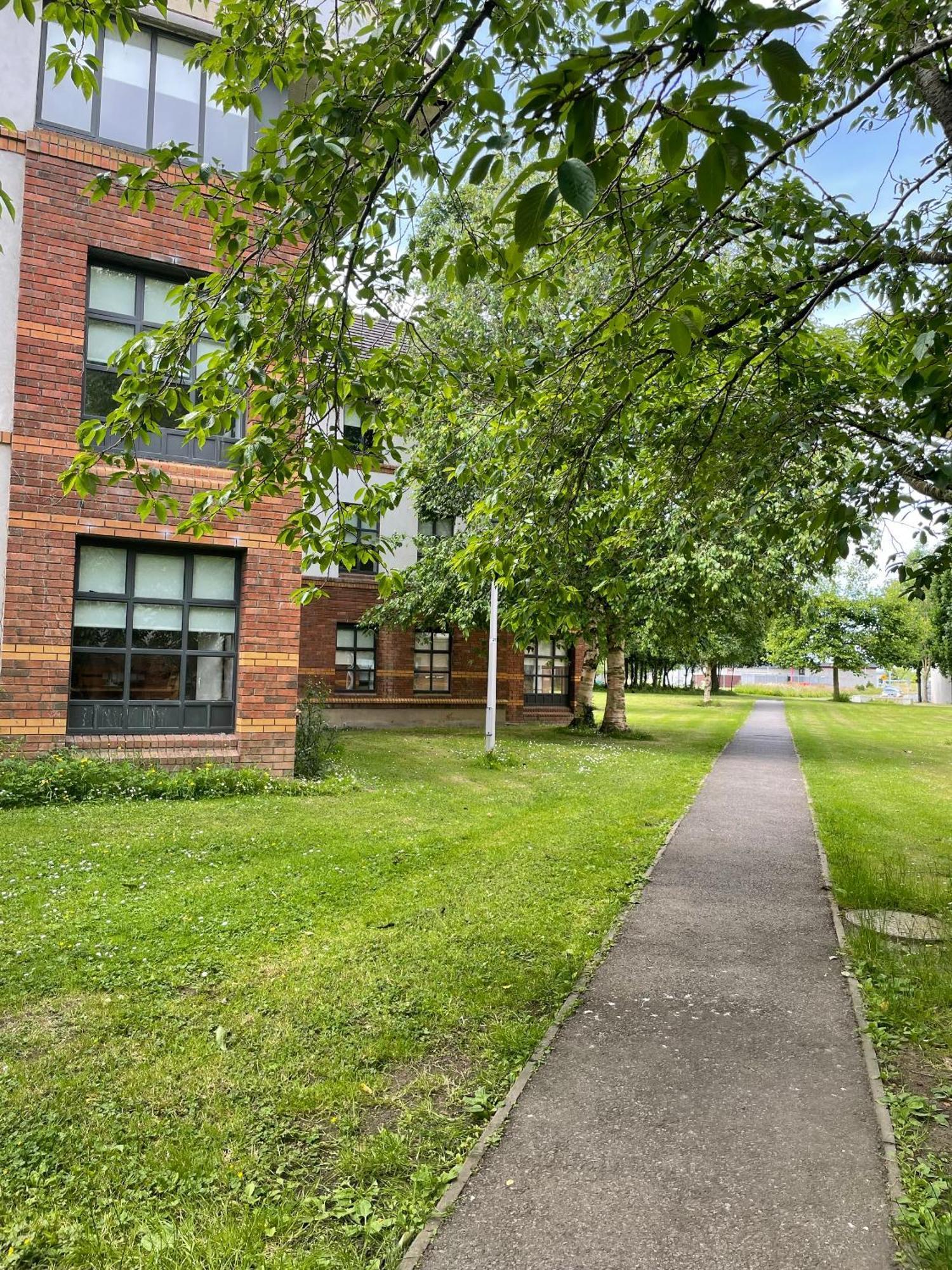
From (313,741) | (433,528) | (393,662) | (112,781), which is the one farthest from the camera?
(433,528)

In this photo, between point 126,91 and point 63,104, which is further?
point 126,91

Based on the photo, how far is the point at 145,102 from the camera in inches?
432

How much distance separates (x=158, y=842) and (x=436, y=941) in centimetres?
369

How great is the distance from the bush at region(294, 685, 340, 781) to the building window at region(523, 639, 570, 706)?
1128 centimetres

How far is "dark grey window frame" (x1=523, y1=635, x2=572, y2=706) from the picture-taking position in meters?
26.0

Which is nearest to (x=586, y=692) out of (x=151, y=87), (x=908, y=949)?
(x=151, y=87)

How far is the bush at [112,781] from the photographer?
934cm

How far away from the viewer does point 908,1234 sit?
2.76m

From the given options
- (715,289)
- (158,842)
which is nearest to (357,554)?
(715,289)

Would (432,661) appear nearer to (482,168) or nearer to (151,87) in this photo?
(151,87)

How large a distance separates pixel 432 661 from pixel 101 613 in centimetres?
1340

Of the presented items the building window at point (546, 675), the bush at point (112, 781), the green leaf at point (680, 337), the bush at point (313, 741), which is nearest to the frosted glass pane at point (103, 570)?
the bush at point (112, 781)

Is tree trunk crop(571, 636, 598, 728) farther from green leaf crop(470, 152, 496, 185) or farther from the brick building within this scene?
green leaf crop(470, 152, 496, 185)

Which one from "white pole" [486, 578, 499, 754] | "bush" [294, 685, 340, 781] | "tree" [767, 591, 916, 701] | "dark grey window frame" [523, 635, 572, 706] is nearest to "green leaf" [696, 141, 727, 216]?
"bush" [294, 685, 340, 781]
